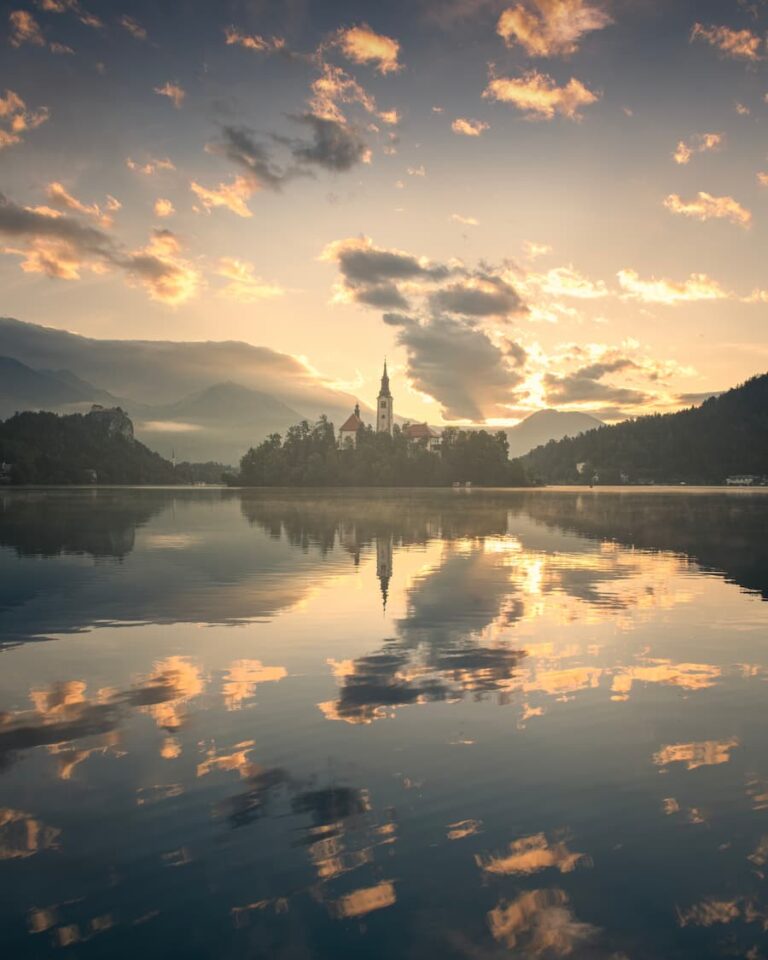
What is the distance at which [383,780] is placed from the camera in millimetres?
10883

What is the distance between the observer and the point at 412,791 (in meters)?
10.5

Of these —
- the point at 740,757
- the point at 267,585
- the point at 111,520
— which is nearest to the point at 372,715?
the point at 740,757

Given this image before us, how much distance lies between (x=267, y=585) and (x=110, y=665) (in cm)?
1374

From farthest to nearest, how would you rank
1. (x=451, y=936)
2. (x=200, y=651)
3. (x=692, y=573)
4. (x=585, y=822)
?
(x=692, y=573) → (x=200, y=651) → (x=585, y=822) → (x=451, y=936)

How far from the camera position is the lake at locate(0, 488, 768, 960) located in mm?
7496

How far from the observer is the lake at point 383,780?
7.50 m

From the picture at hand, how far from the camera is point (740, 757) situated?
11953mm

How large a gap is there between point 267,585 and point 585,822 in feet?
76.9

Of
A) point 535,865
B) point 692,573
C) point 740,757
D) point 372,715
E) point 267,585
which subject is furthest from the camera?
point 692,573

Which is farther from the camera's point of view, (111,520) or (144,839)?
(111,520)

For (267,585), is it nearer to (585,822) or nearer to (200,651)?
(200,651)

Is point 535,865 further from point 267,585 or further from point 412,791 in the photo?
point 267,585

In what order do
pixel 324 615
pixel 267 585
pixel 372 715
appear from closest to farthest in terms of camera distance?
pixel 372 715 → pixel 324 615 → pixel 267 585

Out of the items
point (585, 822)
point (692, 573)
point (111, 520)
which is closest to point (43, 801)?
point (585, 822)
